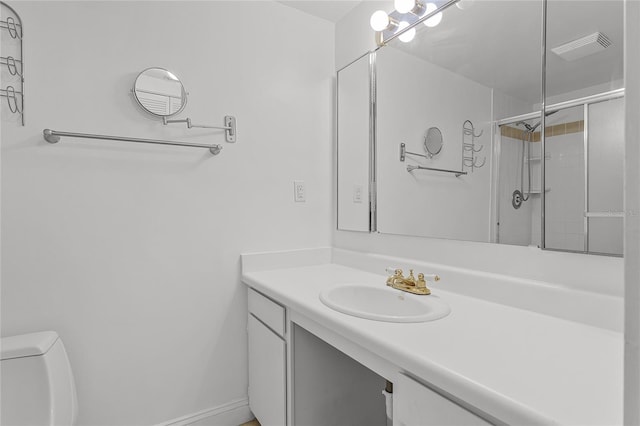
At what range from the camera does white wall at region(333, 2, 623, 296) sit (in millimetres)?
971

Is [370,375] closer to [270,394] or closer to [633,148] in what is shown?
[270,394]

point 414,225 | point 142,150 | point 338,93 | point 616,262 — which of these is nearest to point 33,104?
point 142,150

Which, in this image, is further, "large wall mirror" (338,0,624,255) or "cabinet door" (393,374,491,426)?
"large wall mirror" (338,0,624,255)

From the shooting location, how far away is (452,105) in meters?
1.41

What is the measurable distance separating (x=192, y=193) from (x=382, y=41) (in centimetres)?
126

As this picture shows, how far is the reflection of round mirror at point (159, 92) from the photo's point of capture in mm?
1441

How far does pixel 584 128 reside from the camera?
1007 mm

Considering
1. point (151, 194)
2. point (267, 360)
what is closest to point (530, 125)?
point (267, 360)

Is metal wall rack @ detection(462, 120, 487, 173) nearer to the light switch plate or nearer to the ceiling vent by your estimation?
the ceiling vent

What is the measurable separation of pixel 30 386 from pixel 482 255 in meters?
1.71

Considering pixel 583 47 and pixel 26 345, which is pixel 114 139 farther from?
pixel 583 47

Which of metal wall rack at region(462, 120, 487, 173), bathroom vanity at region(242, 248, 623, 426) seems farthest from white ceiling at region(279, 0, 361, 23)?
bathroom vanity at region(242, 248, 623, 426)

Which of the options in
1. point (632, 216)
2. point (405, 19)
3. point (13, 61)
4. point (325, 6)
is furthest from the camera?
point (325, 6)

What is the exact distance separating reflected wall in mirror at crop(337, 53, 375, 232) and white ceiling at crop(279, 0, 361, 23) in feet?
1.05
